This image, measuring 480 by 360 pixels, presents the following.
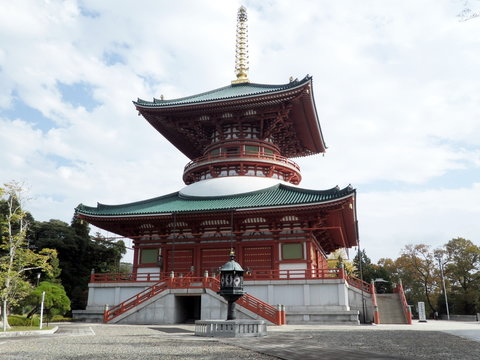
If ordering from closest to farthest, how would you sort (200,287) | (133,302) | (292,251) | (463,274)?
1. (200,287)
2. (133,302)
3. (292,251)
4. (463,274)

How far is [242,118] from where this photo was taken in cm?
3362

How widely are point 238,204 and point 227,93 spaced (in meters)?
13.3

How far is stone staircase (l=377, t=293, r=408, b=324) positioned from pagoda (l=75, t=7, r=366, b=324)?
481 centimetres

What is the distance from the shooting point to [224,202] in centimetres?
2895

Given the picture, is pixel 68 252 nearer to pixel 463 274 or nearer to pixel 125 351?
pixel 125 351

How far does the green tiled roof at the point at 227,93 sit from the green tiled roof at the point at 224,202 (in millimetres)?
7478

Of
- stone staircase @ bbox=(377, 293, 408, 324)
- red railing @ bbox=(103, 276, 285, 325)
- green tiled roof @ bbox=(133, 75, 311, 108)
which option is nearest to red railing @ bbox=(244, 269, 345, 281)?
red railing @ bbox=(103, 276, 285, 325)

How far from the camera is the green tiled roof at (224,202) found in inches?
1015

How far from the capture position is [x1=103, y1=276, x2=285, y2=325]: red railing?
73.1 feet

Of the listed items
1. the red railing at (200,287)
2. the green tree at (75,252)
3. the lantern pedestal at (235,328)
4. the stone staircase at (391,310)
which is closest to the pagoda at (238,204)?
the red railing at (200,287)

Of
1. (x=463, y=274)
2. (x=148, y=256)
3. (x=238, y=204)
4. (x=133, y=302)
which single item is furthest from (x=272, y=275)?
(x=463, y=274)

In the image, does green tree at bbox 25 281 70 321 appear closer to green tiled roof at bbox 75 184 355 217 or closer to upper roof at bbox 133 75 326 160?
green tiled roof at bbox 75 184 355 217

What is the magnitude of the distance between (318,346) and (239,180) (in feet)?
66.9

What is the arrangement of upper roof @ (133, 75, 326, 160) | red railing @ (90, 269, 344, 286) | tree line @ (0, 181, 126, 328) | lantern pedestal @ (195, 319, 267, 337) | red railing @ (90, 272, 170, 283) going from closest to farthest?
lantern pedestal @ (195, 319, 267, 337) < red railing @ (90, 269, 344, 286) < red railing @ (90, 272, 170, 283) < upper roof @ (133, 75, 326, 160) < tree line @ (0, 181, 126, 328)
